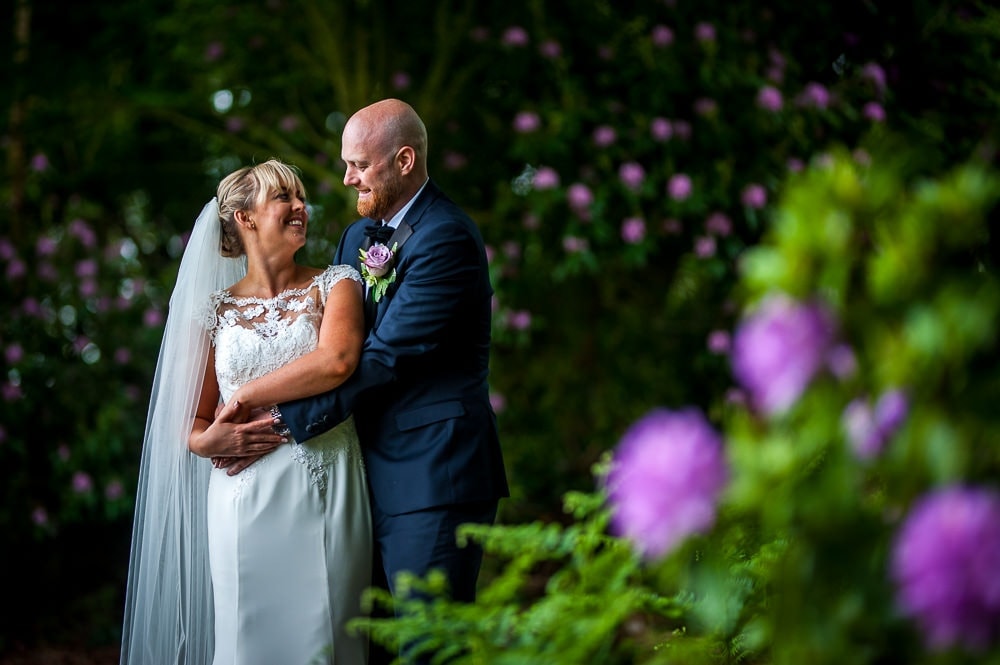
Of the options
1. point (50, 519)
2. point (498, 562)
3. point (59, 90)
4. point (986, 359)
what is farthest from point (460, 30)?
point (986, 359)

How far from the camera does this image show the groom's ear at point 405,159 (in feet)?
9.21

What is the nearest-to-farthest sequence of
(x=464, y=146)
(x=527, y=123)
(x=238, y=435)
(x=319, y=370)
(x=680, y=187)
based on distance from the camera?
(x=319, y=370) < (x=238, y=435) < (x=680, y=187) < (x=527, y=123) < (x=464, y=146)

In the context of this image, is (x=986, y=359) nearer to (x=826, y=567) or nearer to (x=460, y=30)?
(x=826, y=567)

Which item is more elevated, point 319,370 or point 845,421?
point 845,421

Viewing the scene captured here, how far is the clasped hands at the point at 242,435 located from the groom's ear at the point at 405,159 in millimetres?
772

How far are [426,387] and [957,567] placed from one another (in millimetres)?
1971

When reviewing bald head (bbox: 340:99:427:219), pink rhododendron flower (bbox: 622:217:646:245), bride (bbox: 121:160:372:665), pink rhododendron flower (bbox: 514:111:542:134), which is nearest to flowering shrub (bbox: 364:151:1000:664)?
bride (bbox: 121:160:372:665)

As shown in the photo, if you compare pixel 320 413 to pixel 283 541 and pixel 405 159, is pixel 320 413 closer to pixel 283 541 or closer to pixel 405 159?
pixel 283 541

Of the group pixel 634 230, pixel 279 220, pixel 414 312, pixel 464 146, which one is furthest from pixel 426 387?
pixel 464 146

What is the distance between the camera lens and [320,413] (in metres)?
2.63

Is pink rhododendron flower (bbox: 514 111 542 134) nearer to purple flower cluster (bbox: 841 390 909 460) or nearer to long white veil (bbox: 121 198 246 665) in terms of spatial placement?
long white veil (bbox: 121 198 246 665)

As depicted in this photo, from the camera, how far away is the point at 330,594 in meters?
2.73

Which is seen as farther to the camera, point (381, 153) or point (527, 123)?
point (527, 123)

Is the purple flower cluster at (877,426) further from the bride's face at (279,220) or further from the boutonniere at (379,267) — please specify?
the bride's face at (279,220)
